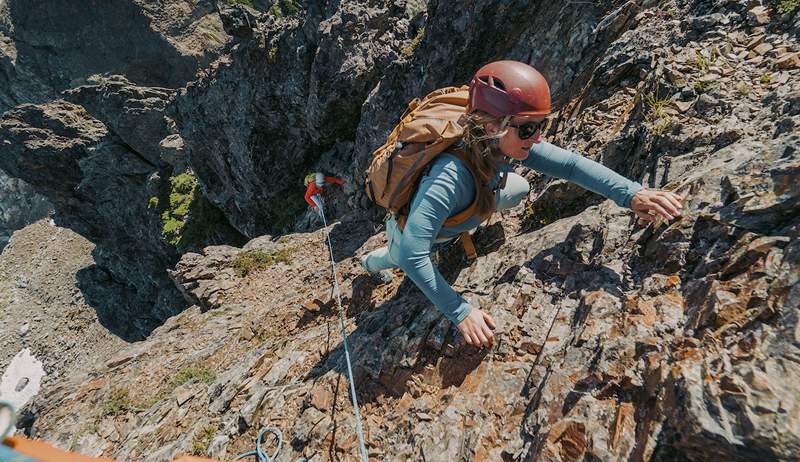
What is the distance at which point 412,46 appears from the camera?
1371 cm

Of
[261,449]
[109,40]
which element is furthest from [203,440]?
[109,40]

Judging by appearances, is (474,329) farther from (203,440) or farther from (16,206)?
(16,206)

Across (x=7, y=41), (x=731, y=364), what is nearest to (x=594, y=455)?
(x=731, y=364)

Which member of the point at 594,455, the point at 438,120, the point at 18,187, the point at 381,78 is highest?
the point at 18,187

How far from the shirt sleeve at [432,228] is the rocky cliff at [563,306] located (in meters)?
0.88

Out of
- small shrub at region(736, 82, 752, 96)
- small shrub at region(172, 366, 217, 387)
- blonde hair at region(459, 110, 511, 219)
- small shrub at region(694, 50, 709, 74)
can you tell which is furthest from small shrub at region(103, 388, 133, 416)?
small shrub at region(694, 50, 709, 74)

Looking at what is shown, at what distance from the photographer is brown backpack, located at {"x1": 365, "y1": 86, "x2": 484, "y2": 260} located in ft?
12.3

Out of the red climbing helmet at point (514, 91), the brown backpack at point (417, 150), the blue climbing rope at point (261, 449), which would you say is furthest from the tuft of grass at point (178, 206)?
the red climbing helmet at point (514, 91)

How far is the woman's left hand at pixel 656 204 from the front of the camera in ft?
11.4

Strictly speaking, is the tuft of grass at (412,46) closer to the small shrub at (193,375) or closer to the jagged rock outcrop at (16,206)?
the small shrub at (193,375)

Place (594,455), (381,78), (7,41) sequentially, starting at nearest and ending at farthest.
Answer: (594,455)
(381,78)
(7,41)

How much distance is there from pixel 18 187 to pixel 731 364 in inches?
3210

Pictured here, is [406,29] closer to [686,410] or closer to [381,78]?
[381,78]

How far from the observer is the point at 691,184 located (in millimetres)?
3654
